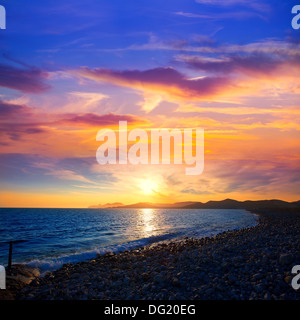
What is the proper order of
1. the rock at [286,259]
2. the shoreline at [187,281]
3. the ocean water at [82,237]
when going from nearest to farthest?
the shoreline at [187,281] < the rock at [286,259] < the ocean water at [82,237]

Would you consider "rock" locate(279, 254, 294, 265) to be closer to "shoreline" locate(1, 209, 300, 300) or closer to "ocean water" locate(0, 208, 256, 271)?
"shoreline" locate(1, 209, 300, 300)

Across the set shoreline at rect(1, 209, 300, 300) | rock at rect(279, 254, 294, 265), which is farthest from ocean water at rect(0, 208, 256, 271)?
rock at rect(279, 254, 294, 265)

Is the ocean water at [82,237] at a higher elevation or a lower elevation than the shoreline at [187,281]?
lower

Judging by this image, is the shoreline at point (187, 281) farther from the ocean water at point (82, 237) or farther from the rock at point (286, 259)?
the ocean water at point (82, 237)

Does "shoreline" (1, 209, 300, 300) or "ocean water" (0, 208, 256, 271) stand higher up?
"shoreline" (1, 209, 300, 300)

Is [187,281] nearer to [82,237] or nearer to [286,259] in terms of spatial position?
[286,259]

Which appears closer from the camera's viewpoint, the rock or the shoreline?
the shoreline

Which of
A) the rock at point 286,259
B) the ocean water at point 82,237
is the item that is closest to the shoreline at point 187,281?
Result: the rock at point 286,259

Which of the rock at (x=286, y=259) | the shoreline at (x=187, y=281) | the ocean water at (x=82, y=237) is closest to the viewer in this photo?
the shoreline at (x=187, y=281)

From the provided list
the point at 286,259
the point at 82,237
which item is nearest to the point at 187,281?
the point at 286,259
